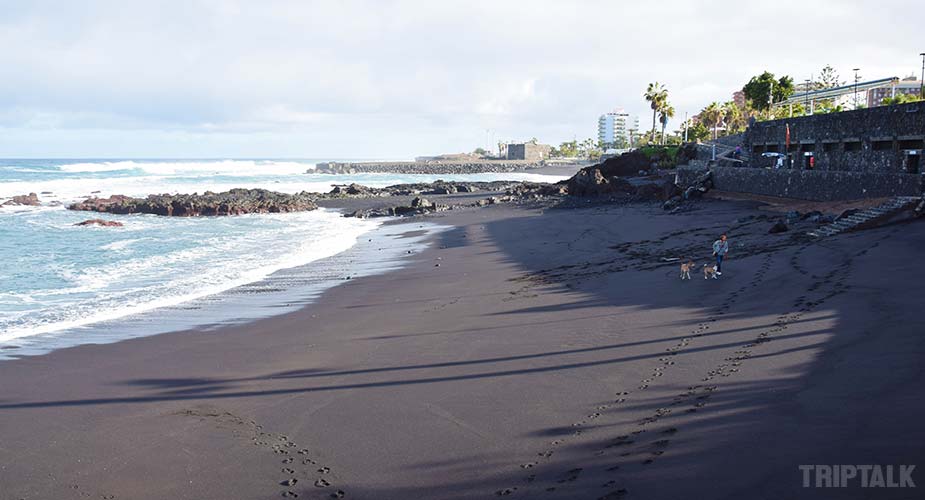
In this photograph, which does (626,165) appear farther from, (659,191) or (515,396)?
(515,396)

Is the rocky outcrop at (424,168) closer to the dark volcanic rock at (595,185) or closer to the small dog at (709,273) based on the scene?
the dark volcanic rock at (595,185)

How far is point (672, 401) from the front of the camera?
7.35 meters

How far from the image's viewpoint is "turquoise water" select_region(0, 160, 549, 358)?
14102 mm

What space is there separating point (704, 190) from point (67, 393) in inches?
1177

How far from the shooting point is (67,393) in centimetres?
925

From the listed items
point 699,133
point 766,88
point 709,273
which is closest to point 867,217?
point 709,273

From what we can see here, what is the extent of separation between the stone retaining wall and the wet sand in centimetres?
645

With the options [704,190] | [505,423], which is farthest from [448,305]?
[704,190]

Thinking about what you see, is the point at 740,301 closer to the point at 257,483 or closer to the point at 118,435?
the point at 257,483

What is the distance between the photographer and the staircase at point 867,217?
17.7m

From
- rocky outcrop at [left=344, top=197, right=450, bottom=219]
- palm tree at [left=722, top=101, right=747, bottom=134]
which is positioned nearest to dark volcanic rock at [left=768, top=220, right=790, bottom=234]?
rocky outcrop at [left=344, top=197, right=450, bottom=219]

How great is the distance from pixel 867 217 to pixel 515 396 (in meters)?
14.3

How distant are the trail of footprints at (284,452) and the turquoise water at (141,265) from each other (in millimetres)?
5710

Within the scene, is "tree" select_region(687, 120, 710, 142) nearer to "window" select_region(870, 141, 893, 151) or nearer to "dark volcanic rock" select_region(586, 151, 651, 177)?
"dark volcanic rock" select_region(586, 151, 651, 177)
